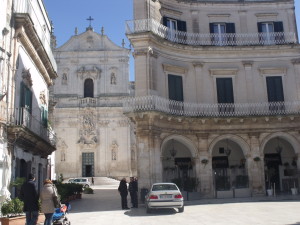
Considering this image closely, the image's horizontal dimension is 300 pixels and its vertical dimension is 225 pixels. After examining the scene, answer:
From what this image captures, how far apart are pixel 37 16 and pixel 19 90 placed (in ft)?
21.8

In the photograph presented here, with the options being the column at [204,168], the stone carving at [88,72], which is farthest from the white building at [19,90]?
the stone carving at [88,72]

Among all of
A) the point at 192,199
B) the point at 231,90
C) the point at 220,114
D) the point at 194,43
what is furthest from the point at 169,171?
the point at 194,43

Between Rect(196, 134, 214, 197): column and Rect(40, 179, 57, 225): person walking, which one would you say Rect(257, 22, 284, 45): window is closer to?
Rect(196, 134, 214, 197): column

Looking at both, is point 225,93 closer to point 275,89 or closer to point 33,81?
point 275,89

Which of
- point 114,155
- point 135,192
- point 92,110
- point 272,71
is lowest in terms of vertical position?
point 135,192

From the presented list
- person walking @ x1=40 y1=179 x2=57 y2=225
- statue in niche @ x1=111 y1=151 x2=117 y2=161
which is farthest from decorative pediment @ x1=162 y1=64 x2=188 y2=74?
statue in niche @ x1=111 y1=151 x2=117 y2=161

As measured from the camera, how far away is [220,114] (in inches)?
927

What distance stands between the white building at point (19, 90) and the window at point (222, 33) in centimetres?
1119

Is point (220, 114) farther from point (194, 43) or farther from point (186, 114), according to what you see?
point (194, 43)

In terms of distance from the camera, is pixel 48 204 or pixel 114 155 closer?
pixel 48 204

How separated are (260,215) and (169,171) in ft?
31.3

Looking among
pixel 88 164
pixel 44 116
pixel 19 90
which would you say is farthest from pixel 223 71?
pixel 88 164

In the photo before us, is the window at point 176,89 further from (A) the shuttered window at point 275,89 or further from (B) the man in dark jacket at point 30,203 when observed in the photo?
(B) the man in dark jacket at point 30,203

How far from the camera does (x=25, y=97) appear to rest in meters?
17.7
